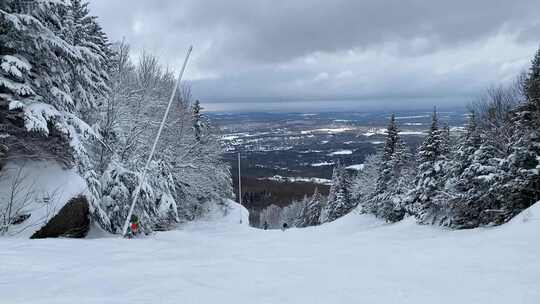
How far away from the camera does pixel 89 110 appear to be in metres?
16.3

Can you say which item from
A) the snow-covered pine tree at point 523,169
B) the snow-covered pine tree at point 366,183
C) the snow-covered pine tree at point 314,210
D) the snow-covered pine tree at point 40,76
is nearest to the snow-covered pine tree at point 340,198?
the snow-covered pine tree at point 366,183

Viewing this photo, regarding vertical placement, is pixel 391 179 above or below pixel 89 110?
below

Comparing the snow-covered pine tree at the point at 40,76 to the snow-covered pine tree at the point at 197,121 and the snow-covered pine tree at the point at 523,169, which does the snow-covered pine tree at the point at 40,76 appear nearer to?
the snow-covered pine tree at the point at 523,169

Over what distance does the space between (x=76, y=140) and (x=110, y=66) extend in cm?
839

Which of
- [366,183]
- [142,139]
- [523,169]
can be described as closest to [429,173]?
[523,169]

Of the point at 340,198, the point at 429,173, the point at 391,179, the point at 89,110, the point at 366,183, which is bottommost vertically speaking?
the point at 340,198

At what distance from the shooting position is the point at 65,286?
164 inches

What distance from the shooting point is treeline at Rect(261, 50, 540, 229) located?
51.1 feet

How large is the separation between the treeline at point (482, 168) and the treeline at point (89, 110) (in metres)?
14.1

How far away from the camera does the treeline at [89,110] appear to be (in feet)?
33.2

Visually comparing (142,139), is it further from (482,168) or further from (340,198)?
(340,198)

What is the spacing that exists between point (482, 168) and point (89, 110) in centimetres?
1745

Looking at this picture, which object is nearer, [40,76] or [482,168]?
[40,76]

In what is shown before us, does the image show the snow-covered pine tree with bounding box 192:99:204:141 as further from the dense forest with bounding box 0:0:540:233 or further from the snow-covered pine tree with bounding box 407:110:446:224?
the snow-covered pine tree with bounding box 407:110:446:224
